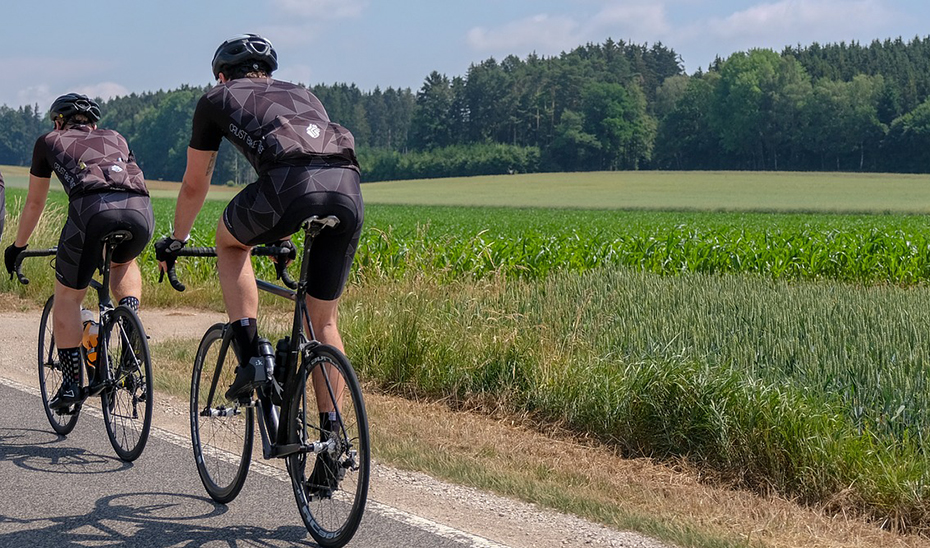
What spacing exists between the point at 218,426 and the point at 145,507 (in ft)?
1.60

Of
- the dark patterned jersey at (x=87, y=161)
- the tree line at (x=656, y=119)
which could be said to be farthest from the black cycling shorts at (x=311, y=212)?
the tree line at (x=656, y=119)

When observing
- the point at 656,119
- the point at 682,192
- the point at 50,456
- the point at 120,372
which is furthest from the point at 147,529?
the point at 656,119

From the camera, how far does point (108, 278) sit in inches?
229

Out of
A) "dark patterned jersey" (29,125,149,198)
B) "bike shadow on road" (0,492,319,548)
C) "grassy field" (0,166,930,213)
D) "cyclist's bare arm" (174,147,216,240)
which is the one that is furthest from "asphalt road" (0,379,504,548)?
"grassy field" (0,166,930,213)

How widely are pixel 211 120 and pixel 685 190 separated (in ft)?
223

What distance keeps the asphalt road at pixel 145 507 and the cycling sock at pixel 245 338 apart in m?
0.75

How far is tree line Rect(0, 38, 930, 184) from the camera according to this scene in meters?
102

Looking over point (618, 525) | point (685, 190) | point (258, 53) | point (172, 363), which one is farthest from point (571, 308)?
point (685, 190)

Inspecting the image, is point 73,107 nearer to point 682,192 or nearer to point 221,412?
point 221,412

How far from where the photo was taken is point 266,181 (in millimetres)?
4043

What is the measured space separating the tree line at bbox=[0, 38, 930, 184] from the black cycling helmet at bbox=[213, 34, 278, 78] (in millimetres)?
96813

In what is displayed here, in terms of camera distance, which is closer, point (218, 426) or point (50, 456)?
point (218, 426)

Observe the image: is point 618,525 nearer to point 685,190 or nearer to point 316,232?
point 316,232

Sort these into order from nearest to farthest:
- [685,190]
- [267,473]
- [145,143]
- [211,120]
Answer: [211,120], [267,473], [685,190], [145,143]
